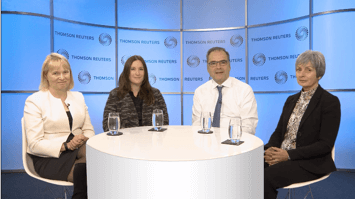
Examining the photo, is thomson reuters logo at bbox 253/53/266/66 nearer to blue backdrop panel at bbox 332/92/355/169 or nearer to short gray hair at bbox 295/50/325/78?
blue backdrop panel at bbox 332/92/355/169

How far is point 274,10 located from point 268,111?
1885mm

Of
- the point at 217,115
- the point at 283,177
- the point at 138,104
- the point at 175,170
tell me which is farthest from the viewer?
the point at 138,104

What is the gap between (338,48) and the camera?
12.8ft

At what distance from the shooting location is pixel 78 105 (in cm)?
238

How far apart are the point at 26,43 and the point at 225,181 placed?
401 centimetres

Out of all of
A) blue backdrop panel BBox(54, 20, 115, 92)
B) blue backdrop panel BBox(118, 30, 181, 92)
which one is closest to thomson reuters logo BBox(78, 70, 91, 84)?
blue backdrop panel BBox(54, 20, 115, 92)

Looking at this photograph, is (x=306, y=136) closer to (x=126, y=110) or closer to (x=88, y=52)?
(x=126, y=110)

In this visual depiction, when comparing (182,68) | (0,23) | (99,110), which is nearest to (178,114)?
(182,68)

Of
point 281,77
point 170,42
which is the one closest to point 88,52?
point 170,42

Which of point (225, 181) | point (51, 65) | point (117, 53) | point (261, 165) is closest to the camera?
point (225, 181)

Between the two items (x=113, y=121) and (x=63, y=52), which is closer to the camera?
(x=113, y=121)

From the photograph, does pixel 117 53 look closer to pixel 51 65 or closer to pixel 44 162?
pixel 51 65

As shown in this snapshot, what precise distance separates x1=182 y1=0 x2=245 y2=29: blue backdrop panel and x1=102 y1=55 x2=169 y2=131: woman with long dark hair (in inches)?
107

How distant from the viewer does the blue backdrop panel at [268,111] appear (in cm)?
464
